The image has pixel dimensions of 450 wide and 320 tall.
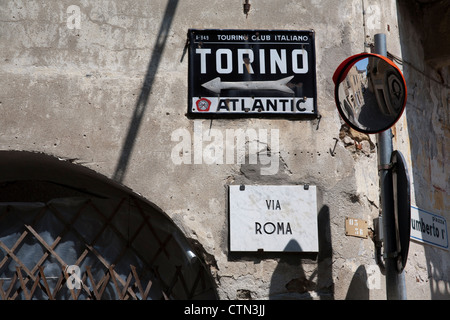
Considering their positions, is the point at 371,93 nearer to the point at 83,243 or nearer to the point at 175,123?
the point at 175,123

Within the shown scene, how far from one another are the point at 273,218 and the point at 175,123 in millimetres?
997

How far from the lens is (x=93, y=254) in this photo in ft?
18.7

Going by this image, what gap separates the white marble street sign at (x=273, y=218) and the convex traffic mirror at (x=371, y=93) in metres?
0.84

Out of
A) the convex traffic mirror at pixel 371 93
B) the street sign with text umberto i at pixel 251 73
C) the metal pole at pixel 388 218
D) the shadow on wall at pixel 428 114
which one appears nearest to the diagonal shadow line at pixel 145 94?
the street sign with text umberto i at pixel 251 73

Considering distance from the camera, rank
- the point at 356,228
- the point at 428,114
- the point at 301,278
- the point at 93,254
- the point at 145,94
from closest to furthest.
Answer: the point at 301,278, the point at 356,228, the point at 145,94, the point at 93,254, the point at 428,114

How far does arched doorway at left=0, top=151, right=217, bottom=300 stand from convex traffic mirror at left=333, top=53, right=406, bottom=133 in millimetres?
1724

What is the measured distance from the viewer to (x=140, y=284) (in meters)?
5.64

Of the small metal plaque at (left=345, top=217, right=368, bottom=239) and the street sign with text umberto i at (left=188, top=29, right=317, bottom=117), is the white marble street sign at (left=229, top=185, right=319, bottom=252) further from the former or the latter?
the street sign with text umberto i at (left=188, top=29, right=317, bottom=117)

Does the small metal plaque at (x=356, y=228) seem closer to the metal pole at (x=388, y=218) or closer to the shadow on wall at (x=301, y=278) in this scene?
the shadow on wall at (x=301, y=278)

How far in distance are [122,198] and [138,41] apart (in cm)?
128

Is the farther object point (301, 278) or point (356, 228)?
point (356, 228)

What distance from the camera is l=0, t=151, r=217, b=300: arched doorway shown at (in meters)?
5.58

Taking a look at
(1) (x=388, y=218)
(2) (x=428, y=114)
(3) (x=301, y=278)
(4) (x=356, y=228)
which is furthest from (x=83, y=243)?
(2) (x=428, y=114)
